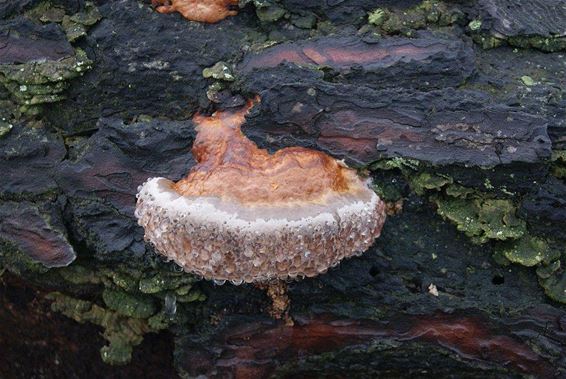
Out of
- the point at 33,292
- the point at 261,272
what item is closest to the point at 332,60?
the point at 261,272

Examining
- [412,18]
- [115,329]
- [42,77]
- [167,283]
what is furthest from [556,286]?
[42,77]

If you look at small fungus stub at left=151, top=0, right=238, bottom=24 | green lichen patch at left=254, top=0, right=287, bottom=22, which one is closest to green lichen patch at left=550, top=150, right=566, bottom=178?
green lichen patch at left=254, top=0, right=287, bottom=22

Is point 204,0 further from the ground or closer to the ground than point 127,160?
further from the ground

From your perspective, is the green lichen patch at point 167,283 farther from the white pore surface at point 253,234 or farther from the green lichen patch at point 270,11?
the green lichen patch at point 270,11

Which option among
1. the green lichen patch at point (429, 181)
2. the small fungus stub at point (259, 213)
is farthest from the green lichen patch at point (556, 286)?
the small fungus stub at point (259, 213)

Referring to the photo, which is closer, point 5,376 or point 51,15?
point 51,15

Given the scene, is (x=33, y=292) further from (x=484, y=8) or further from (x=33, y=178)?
(x=484, y=8)
